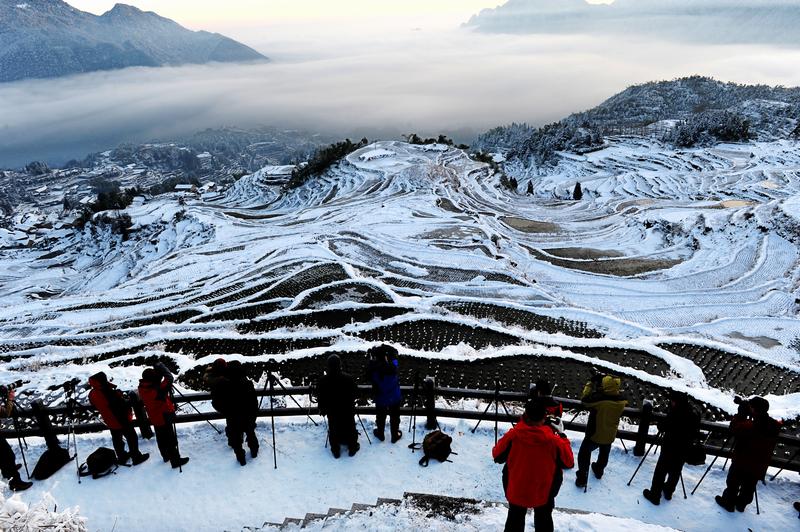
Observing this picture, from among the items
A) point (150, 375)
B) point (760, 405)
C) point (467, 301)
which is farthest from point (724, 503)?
point (467, 301)

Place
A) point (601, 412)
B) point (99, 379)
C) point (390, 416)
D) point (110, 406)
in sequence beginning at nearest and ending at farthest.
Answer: point (601, 412) → point (99, 379) → point (110, 406) → point (390, 416)

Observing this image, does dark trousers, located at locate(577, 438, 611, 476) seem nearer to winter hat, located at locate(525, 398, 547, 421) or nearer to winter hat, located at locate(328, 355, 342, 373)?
winter hat, located at locate(525, 398, 547, 421)

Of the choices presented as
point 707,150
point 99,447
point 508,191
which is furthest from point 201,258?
point 707,150

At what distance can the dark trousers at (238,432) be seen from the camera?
Result: 7.32 meters

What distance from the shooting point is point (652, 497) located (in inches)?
267

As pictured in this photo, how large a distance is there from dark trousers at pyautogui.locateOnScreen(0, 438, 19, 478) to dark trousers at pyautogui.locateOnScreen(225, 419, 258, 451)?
3754 millimetres

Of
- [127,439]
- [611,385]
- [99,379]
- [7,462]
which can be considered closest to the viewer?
[611,385]

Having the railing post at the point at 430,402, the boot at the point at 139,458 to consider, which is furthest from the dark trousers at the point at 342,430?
the boot at the point at 139,458

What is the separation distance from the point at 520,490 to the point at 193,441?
21.8 ft

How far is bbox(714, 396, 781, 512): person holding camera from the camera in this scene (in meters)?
5.91

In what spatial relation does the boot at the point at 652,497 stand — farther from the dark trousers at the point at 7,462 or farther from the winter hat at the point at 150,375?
the dark trousers at the point at 7,462

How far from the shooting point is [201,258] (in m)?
27.9

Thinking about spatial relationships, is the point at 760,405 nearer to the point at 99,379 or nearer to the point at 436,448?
the point at 436,448

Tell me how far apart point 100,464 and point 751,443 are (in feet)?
35.5
